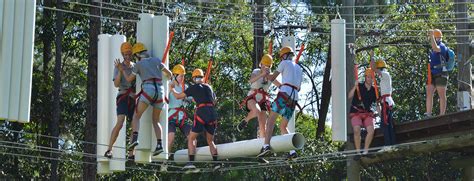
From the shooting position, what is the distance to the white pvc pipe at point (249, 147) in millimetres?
17234

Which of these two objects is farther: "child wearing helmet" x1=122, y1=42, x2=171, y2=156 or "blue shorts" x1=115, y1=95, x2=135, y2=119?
"blue shorts" x1=115, y1=95, x2=135, y2=119

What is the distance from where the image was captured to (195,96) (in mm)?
17844

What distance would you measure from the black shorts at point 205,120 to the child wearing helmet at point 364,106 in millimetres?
2459

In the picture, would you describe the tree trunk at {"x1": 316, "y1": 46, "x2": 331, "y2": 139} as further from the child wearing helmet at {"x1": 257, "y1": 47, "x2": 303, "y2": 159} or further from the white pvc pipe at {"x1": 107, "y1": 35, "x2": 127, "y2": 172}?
the white pvc pipe at {"x1": 107, "y1": 35, "x2": 127, "y2": 172}

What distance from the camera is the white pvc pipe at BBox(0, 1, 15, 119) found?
49.2 feet

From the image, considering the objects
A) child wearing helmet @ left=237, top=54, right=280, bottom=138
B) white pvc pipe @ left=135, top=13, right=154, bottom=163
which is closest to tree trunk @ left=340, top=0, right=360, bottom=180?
child wearing helmet @ left=237, top=54, right=280, bottom=138

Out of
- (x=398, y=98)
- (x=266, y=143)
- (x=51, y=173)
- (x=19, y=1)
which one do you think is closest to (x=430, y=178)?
(x=398, y=98)

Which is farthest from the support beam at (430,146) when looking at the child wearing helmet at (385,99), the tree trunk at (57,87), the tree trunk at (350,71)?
the tree trunk at (57,87)

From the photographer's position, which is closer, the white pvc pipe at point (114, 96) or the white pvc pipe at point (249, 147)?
the white pvc pipe at point (249, 147)

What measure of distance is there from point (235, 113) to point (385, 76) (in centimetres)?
1174

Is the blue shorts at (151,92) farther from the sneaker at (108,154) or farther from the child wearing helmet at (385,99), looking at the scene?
the child wearing helmet at (385,99)

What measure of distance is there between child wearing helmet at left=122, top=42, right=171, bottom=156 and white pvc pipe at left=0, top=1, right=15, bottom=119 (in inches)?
89.6

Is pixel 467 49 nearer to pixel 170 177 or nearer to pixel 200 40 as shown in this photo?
pixel 170 177

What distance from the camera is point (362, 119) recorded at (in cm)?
1930
